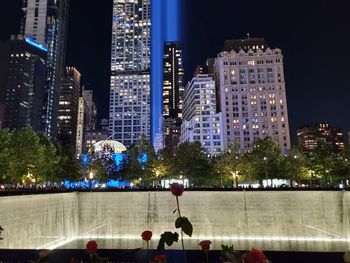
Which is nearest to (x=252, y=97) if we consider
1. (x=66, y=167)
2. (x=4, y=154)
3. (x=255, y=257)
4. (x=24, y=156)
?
(x=66, y=167)

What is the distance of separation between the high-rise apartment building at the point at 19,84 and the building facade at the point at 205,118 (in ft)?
309

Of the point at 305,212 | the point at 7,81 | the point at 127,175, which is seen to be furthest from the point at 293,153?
the point at 7,81

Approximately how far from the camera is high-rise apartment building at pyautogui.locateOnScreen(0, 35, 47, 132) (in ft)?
608

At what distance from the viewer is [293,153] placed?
263 feet

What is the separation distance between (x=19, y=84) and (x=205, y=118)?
11030 centimetres

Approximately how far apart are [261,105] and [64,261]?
140m

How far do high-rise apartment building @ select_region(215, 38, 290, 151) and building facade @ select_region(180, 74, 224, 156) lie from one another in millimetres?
3265

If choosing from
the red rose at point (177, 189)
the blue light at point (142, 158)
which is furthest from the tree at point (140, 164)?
the red rose at point (177, 189)

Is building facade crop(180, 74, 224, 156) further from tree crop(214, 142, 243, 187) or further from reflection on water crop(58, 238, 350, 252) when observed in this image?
reflection on water crop(58, 238, 350, 252)

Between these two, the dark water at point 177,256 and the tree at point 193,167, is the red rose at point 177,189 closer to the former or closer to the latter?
the dark water at point 177,256

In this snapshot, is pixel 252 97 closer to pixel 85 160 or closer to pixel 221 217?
pixel 85 160

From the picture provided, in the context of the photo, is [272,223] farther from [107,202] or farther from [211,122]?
[211,122]

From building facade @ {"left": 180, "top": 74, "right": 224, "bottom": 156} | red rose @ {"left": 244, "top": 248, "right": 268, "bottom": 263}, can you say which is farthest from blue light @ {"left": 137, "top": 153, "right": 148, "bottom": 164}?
red rose @ {"left": 244, "top": 248, "right": 268, "bottom": 263}

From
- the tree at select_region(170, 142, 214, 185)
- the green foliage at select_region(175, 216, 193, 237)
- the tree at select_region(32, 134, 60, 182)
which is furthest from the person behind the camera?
the tree at select_region(170, 142, 214, 185)
